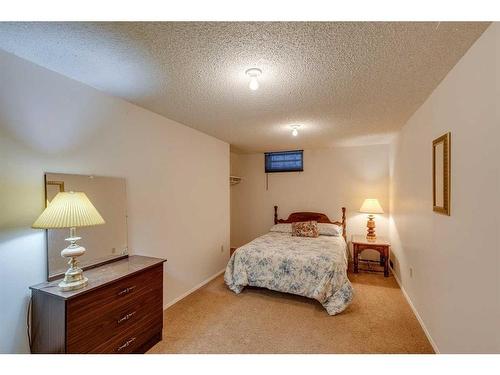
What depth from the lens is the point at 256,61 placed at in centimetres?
152

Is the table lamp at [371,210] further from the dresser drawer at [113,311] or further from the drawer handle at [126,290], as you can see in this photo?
the drawer handle at [126,290]

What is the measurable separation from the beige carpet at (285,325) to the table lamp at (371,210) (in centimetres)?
106

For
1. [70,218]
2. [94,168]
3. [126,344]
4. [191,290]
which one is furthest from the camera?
[191,290]

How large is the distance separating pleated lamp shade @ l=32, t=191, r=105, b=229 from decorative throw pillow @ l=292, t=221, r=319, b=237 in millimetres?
3182

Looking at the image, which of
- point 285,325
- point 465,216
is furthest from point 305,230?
point 465,216

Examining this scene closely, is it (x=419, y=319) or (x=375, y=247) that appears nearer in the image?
(x=419, y=319)

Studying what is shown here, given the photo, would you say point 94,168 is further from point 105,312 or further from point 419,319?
point 419,319

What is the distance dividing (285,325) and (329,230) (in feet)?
6.92

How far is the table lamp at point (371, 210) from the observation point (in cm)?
390

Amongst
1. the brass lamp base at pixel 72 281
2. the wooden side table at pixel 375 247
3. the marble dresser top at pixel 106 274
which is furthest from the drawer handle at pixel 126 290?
the wooden side table at pixel 375 247

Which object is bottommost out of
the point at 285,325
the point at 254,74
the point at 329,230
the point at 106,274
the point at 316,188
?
the point at 285,325
